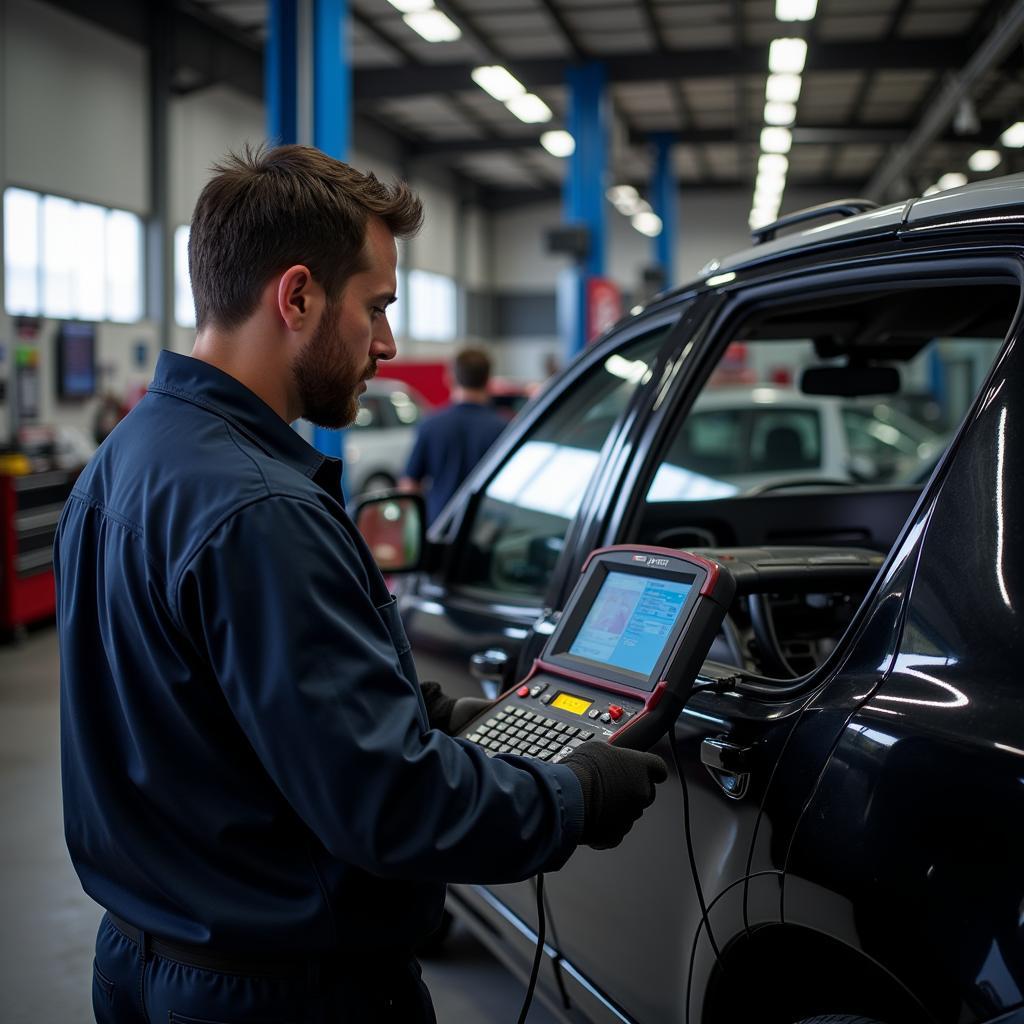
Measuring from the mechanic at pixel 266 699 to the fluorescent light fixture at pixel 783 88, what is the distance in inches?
591

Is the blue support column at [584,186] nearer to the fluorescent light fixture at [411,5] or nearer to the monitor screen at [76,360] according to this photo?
the fluorescent light fixture at [411,5]

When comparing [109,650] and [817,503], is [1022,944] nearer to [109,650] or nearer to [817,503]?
[109,650]

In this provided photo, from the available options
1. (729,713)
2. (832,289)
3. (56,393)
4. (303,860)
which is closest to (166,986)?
(303,860)

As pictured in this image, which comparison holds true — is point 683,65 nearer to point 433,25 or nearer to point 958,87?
point 433,25

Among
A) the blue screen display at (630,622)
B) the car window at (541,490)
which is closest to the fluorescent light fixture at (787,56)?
the car window at (541,490)

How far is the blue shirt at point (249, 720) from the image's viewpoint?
117 centimetres

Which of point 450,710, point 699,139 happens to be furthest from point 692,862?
point 699,139

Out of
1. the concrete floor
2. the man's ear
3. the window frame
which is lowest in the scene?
the concrete floor

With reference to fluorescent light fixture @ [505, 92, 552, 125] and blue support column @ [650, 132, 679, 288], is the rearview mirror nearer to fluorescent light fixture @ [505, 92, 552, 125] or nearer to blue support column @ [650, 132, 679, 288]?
fluorescent light fixture @ [505, 92, 552, 125]

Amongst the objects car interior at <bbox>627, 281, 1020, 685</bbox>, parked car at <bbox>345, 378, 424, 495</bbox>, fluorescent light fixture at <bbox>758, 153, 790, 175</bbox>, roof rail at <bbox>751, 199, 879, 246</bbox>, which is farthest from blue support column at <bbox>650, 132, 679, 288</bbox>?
roof rail at <bbox>751, 199, 879, 246</bbox>

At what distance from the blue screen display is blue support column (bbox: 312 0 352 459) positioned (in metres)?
4.84

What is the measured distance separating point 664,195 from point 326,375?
1898 centimetres

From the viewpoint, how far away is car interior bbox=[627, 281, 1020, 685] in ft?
6.17

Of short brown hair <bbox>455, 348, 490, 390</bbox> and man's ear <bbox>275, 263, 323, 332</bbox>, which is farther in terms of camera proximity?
short brown hair <bbox>455, 348, 490, 390</bbox>
